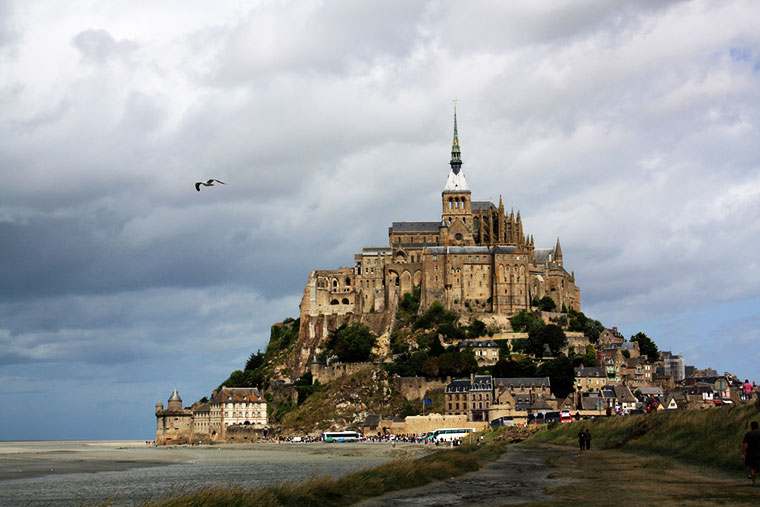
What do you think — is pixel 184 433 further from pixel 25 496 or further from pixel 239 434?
pixel 25 496

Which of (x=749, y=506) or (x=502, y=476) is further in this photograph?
(x=502, y=476)

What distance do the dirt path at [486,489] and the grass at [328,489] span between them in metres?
0.52

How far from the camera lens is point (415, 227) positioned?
13650 centimetres

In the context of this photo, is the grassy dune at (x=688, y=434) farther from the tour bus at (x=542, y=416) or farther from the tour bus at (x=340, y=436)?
the tour bus at (x=340, y=436)

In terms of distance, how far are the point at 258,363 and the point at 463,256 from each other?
34116mm

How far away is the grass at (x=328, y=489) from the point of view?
2233 centimetres

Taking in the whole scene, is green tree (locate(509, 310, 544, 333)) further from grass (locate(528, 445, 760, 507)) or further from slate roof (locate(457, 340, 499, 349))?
grass (locate(528, 445, 760, 507))

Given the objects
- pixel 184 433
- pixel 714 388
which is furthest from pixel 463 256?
pixel 184 433

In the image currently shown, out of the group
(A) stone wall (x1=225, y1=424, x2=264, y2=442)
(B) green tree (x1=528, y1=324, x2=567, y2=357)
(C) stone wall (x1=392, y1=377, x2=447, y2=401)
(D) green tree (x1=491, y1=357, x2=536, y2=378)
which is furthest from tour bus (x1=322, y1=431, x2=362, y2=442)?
(B) green tree (x1=528, y1=324, x2=567, y2=357)

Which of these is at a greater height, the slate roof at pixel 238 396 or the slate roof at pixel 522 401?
the slate roof at pixel 238 396

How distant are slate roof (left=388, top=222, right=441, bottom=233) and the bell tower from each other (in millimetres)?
1997

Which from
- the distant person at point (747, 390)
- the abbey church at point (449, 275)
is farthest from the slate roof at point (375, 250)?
the distant person at point (747, 390)

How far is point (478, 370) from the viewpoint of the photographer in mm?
105562

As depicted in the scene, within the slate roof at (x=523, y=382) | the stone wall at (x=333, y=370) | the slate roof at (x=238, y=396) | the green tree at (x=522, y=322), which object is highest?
the green tree at (x=522, y=322)
